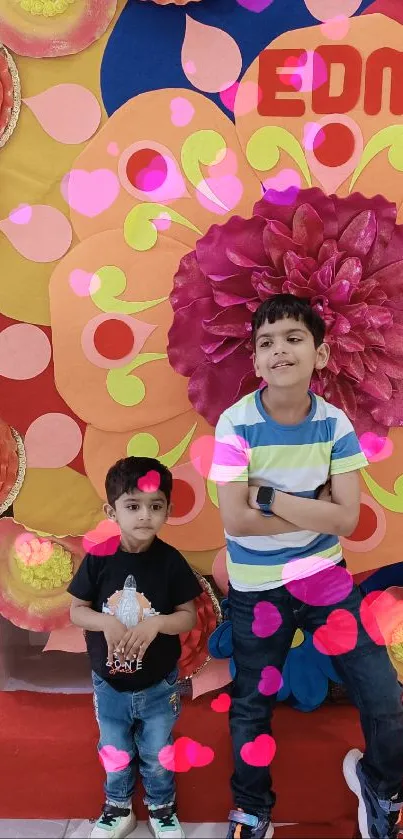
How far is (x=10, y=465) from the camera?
1329 millimetres

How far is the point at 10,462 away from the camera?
1.33m

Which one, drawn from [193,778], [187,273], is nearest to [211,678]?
[193,778]

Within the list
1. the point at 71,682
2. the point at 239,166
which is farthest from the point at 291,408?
the point at 71,682

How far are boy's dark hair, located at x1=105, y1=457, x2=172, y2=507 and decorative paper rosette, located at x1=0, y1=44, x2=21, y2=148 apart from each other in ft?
2.00

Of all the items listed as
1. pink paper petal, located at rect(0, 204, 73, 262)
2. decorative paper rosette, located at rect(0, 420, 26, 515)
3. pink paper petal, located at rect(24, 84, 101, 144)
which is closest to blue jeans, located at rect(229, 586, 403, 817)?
decorative paper rosette, located at rect(0, 420, 26, 515)

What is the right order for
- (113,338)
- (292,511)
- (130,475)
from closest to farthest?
(292,511) < (130,475) < (113,338)

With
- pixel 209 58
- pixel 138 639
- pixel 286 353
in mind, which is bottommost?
pixel 138 639

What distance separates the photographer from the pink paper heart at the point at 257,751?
116cm

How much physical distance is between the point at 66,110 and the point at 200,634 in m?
0.99

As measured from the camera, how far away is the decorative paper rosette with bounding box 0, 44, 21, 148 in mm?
1227

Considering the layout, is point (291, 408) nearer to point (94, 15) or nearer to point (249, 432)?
point (249, 432)

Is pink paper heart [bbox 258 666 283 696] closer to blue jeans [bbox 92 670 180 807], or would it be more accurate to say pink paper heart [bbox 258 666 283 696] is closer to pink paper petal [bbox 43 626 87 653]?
blue jeans [bbox 92 670 180 807]

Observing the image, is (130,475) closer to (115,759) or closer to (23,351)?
(23,351)
